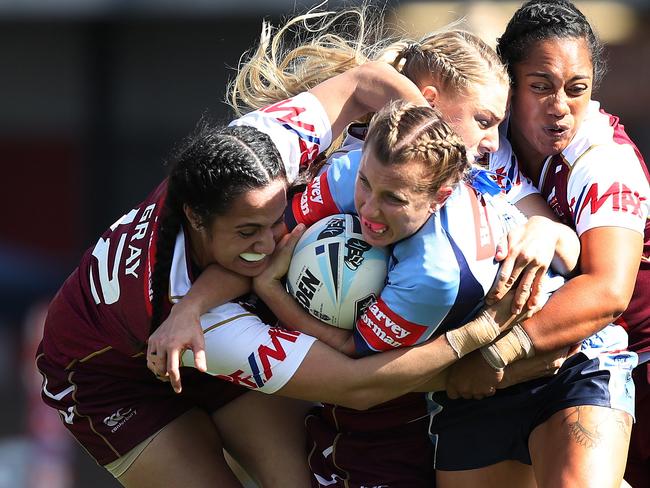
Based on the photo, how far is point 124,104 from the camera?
7516 millimetres

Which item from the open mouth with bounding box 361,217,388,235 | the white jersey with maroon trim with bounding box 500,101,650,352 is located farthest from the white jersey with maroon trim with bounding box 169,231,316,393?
the white jersey with maroon trim with bounding box 500,101,650,352

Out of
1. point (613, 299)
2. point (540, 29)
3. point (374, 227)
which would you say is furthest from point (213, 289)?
point (540, 29)

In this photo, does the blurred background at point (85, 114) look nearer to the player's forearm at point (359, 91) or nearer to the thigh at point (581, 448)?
the player's forearm at point (359, 91)

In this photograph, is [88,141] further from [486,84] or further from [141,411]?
[486,84]

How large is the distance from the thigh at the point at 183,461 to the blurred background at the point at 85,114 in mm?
3732

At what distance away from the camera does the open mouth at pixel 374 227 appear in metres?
3.08

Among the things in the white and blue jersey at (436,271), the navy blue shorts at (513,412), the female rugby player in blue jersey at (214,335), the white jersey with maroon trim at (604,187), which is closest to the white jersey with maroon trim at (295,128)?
the female rugby player in blue jersey at (214,335)

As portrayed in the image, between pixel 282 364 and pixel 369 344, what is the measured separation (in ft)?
0.81

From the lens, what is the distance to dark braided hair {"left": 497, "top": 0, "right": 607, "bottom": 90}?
3564 mm

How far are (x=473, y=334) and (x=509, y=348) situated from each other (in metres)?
0.14

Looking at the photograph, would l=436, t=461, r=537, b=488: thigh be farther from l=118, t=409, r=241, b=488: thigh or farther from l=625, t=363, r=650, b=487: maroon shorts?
l=118, t=409, r=241, b=488: thigh

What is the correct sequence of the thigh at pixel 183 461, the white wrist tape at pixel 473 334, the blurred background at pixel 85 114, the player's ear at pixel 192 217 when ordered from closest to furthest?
the white wrist tape at pixel 473 334
the player's ear at pixel 192 217
the thigh at pixel 183 461
the blurred background at pixel 85 114

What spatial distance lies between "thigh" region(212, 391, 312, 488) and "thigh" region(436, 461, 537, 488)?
50 cm

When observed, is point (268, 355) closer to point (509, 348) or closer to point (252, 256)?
point (252, 256)
